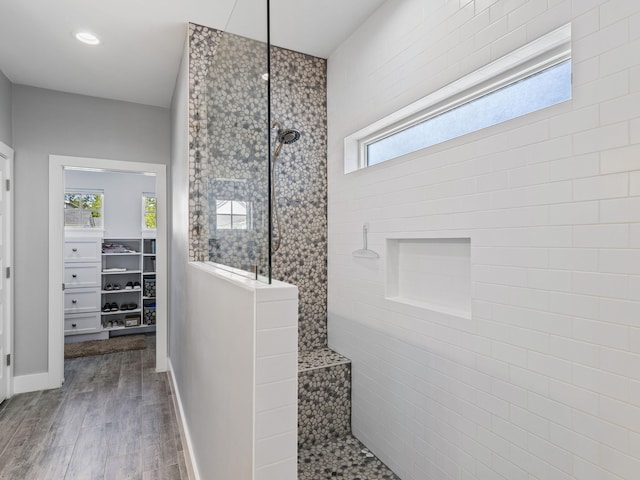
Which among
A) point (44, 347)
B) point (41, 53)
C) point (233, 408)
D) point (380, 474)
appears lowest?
point (380, 474)

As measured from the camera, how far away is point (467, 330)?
1.73m

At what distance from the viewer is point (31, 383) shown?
330 centimetres

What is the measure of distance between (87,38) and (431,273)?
2.86 m

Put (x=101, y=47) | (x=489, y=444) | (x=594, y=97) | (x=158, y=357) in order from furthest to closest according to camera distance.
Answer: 1. (x=158, y=357)
2. (x=101, y=47)
3. (x=489, y=444)
4. (x=594, y=97)

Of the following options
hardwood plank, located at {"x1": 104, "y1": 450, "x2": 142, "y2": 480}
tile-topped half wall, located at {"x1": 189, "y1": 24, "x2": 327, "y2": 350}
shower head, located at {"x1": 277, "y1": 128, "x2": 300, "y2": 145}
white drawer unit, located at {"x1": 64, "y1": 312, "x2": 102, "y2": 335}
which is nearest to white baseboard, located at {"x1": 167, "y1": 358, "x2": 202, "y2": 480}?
hardwood plank, located at {"x1": 104, "y1": 450, "x2": 142, "y2": 480}

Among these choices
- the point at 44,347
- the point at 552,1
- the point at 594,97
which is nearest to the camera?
the point at 594,97

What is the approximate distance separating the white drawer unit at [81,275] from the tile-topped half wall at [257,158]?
3466 millimetres

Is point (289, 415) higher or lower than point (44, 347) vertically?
higher

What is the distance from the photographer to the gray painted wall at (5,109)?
307 centimetres

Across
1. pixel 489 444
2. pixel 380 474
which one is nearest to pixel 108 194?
pixel 380 474

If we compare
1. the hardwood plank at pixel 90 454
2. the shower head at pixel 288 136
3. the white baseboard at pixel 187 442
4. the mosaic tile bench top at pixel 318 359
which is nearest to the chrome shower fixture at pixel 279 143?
the shower head at pixel 288 136

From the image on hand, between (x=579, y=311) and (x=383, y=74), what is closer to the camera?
(x=579, y=311)

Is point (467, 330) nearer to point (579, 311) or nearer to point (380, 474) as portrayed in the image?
point (579, 311)

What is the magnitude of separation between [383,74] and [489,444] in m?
2.13
